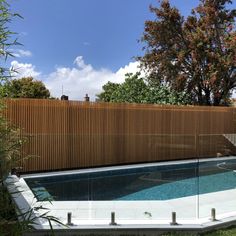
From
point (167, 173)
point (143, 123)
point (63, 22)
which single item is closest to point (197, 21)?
point (63, 22)

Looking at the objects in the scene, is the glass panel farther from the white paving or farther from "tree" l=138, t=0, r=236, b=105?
"tree" l=138, t=0, r=236, b=105

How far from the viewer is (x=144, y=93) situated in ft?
71.3

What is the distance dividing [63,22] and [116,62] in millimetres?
10035

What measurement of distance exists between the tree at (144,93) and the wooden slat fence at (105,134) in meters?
4.63

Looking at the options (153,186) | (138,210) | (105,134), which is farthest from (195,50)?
(138,210)

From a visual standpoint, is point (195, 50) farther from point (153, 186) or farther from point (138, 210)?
point (138, 210)

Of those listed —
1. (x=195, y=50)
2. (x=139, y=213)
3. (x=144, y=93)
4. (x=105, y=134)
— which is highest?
(x=195, y=50)

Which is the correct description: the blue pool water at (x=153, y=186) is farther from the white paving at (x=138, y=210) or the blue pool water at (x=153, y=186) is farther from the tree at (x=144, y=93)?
the tree at (x=144, y=93)

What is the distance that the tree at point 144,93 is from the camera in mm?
20828

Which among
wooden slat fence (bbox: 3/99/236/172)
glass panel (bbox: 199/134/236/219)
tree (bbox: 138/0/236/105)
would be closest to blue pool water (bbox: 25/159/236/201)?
glass panel (bbox: 199/134/236/219)

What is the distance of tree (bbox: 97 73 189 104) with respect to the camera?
2083 cm

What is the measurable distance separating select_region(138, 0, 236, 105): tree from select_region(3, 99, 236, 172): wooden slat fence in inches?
175

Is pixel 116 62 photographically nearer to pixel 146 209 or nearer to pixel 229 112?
pixel 229 112

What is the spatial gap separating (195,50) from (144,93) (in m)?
3.70
